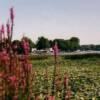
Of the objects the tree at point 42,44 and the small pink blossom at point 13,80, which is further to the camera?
the tree at point 42,44

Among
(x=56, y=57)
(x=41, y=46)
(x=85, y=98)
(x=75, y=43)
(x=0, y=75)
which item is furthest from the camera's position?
(x=75, y=43)

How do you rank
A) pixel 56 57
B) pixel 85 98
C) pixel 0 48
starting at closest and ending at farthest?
pixel 56 57
pixel 0 48
pixel 85 98

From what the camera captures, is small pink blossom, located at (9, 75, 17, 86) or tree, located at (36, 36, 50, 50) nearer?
small pink blossom, located at (9, 75, 17, 86)

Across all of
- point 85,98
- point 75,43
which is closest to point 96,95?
point 85,98

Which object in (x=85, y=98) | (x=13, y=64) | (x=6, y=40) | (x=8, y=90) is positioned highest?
(x=6, y=40)

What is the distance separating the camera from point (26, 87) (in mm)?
3527

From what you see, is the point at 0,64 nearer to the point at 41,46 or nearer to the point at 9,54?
the point at 9,54

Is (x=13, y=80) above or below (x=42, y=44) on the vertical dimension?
below

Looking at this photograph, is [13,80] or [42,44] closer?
[13,80]

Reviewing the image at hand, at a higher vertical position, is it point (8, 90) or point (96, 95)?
point (8, 90)

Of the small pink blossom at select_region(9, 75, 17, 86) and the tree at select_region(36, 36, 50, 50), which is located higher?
the tree at select_region(36, 36, 50, 50)

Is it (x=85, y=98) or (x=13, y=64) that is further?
(x=85, y=98)

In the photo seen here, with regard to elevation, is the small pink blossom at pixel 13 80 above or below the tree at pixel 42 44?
below

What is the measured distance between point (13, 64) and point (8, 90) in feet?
0.82
